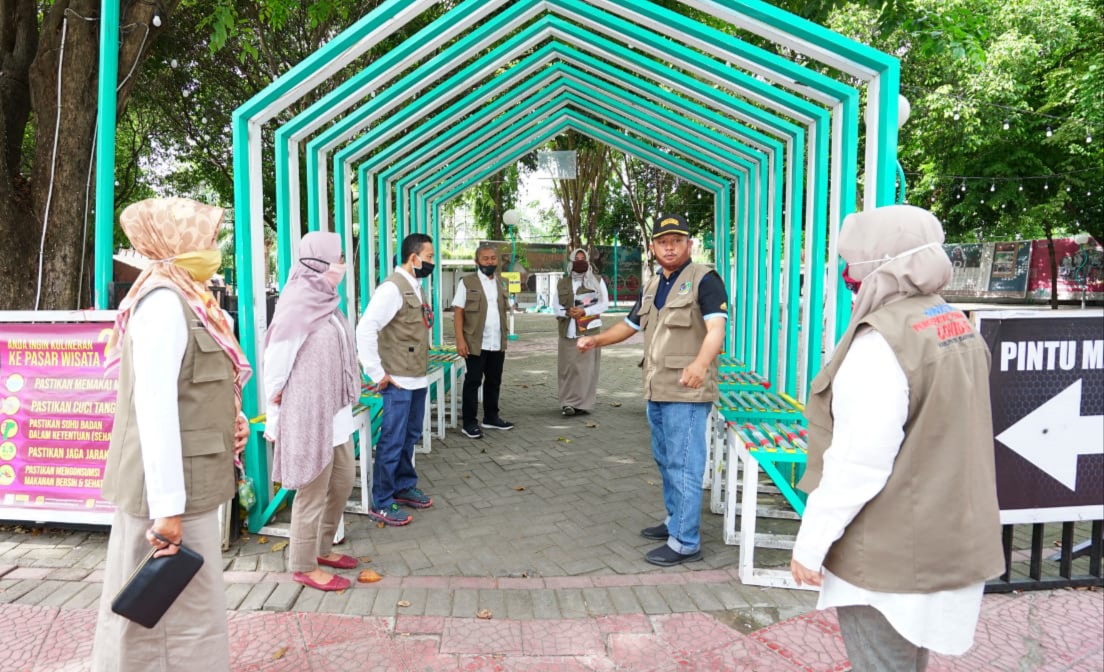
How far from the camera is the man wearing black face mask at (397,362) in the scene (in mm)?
4293

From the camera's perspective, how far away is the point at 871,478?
174 cm

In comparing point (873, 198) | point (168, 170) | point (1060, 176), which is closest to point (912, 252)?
point (873, 198)

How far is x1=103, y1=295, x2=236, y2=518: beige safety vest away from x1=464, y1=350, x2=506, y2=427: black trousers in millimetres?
4407

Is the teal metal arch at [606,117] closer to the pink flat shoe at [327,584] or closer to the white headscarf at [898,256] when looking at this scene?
the pink flat shoe at [327,584]

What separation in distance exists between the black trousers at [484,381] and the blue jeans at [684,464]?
304 cm

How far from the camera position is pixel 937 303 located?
1.84 m

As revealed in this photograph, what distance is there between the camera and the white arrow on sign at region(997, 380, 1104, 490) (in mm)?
3322

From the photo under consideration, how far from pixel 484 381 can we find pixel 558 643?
14.3 feet

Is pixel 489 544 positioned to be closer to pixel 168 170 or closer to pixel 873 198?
pixel 873 198

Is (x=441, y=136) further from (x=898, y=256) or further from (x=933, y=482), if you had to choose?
(x=933, y=482)

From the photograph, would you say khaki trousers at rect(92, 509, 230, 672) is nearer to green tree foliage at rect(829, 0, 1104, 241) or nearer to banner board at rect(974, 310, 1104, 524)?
banner board at rect(974, 310, 1104, 524)

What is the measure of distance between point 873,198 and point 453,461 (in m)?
3.87

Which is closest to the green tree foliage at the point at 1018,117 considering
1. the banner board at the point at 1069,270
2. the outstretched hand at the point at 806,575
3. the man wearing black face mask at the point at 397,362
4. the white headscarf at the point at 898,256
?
the banner board at the point at 1069,270

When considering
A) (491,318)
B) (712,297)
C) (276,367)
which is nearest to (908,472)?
(712,297)
